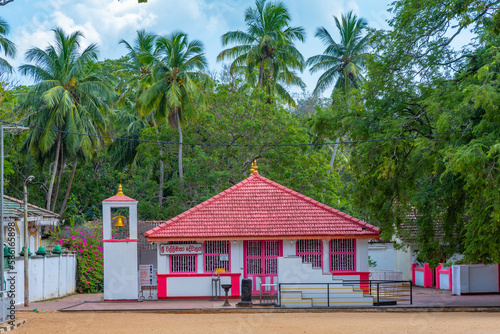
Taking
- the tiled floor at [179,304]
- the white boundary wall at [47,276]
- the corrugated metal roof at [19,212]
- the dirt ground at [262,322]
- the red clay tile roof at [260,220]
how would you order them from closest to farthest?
the dirt ground at [262,322], the tiled floor at [179,304], the white boundary wall at [47,276], the red clay tile roof at [260,220], the corrugated metal roof at [19,212]

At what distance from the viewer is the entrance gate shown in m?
23.8

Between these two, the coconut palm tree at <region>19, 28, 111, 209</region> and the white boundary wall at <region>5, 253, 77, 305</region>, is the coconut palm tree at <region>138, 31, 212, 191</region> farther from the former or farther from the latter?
the white boundary wall at <region>5, 253, 77, 305</region>

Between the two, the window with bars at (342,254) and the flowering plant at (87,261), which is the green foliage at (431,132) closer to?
the window with bars at (342,254)

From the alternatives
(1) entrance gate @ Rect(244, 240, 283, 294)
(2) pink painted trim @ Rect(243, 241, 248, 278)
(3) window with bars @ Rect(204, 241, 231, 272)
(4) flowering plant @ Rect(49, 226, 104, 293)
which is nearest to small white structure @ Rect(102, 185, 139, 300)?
(3) window with bars @ Rect(204, 241, 231, 272)

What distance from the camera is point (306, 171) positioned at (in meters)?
34.4

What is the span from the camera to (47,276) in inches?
979

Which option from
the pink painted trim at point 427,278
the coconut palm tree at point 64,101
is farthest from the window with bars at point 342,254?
the coconut palm tree at point 64,101

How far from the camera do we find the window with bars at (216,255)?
2375cm

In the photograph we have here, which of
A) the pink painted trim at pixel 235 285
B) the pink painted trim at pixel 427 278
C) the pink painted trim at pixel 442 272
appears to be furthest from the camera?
the pink painted trim at pixel 427 278

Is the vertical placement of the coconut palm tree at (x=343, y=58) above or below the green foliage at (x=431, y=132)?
above

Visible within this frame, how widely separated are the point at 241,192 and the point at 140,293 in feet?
17.3

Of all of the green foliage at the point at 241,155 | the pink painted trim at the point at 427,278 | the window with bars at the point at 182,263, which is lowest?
the pink painted trim at the point at 427,278

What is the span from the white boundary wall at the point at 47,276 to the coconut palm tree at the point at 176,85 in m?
9.30

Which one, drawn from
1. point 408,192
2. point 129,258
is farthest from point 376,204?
point 129,258
